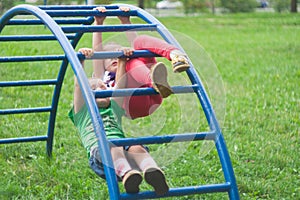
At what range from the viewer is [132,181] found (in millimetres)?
2859

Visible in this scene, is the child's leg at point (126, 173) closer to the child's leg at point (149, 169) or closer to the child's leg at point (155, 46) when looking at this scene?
the child's leg at point (149, 169)

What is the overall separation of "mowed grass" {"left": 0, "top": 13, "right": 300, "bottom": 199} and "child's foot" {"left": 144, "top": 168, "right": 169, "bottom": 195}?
13.5 inches

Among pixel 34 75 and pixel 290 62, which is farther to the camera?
pixel 290 62

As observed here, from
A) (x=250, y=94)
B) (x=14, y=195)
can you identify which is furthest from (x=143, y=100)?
(x=250, y=94)

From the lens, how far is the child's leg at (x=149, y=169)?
283cm

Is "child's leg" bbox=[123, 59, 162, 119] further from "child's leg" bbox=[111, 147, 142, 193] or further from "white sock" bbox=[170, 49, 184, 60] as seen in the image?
"child's leg" bbox=[111, 147, 142, 193]

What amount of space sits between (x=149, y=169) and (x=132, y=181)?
0.10m

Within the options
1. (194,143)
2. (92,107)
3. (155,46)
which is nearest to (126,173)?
(92,107)

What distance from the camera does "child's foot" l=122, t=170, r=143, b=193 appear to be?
284 centimetres

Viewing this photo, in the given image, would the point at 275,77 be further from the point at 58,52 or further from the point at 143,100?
the point at 143,100

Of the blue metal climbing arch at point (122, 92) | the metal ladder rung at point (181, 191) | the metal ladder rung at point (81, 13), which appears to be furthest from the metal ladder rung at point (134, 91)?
the metal ladder rung at point (81, 13)

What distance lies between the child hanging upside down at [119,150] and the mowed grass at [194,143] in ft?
0.57

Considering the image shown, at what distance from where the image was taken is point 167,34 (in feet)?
11.6

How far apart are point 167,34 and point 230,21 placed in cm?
1670
